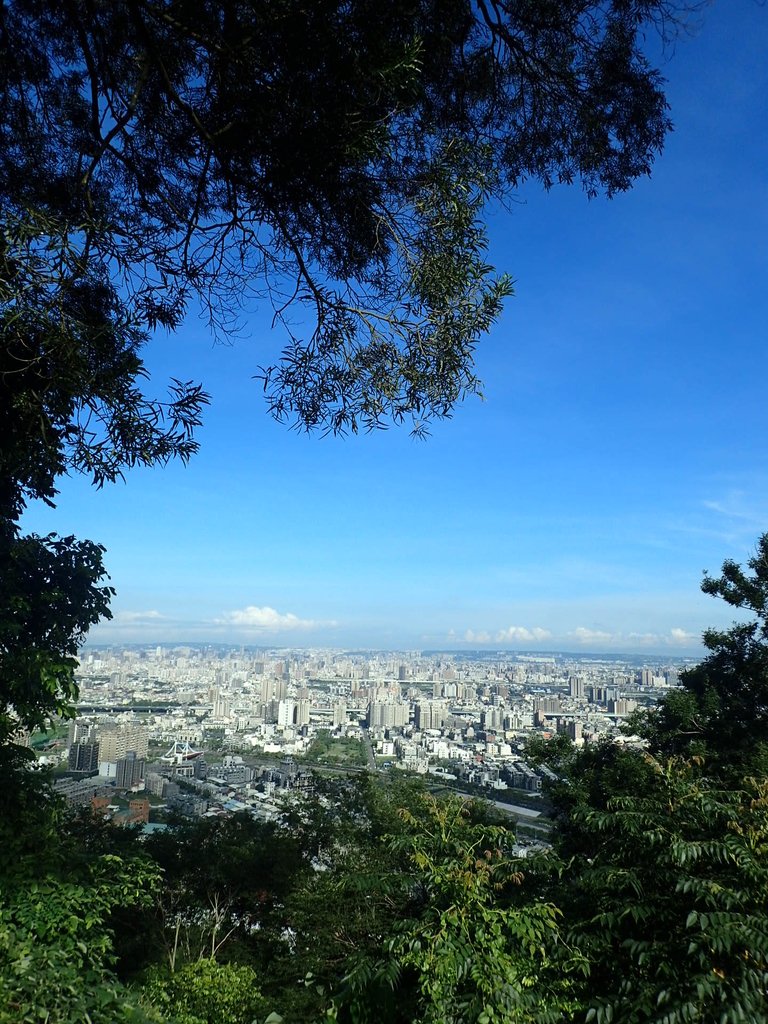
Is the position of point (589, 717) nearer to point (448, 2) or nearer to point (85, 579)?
point (85, 579)

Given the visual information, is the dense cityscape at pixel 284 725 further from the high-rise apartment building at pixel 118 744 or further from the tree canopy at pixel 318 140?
the tree canopy at pixel 318 140

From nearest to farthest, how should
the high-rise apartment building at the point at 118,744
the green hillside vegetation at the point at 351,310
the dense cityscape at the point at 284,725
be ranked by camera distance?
the green hillside vegetation at the point at 351,310 → the dense cityscape at the point at 284,725 → the high-rise apartment building at the point at 118,744

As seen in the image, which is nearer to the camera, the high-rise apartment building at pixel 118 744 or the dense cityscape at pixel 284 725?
the dense cityscape at pixel 284 725

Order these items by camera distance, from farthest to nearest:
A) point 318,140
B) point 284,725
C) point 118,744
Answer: point 284,725 < point 118,744 < point 318,140

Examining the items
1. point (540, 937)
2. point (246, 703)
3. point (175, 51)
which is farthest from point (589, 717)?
point (175, 51)

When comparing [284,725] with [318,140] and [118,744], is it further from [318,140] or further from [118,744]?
[318,140]

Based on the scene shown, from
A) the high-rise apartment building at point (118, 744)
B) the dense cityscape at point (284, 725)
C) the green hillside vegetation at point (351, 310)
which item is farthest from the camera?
the high-rise apartment building at point (118, 744)

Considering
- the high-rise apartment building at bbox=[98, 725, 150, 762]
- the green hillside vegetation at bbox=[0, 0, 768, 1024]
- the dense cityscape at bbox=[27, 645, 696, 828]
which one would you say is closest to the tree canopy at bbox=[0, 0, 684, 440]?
the green hillside vegetation at bbox=[0, 0, 768, 1024]

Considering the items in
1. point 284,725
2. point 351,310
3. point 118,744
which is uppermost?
point 351,310

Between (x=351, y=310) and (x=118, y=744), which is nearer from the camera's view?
(x=351, y=310)

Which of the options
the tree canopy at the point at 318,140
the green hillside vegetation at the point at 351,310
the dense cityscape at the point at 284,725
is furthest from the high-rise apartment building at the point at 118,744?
the tree canopy at the point at 318,140

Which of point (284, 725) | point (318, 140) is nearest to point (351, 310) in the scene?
point (318, 140)
